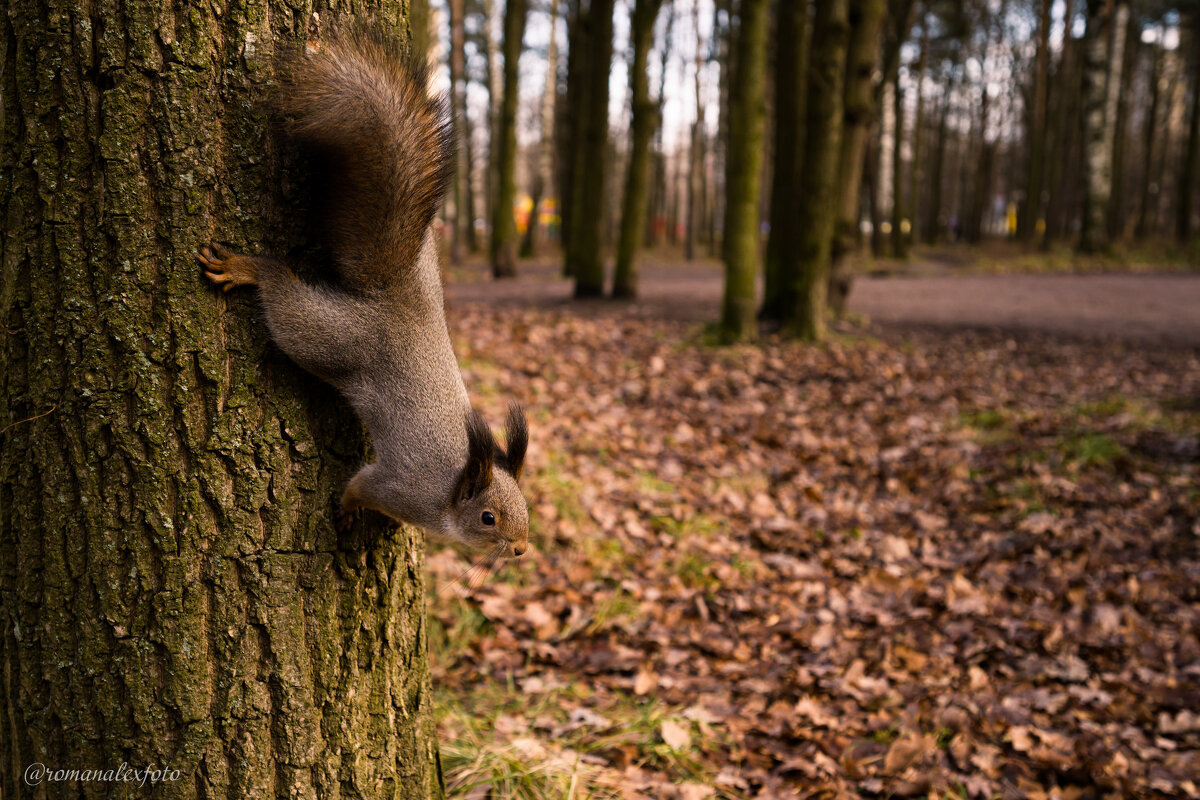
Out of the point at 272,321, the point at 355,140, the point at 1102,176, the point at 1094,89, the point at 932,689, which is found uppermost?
the point at 1094,89

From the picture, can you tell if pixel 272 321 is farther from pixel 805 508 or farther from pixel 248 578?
pixel 805 508

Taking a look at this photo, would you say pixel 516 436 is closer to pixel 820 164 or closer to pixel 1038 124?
pixel 820 164

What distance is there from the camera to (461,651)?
13.1 feet

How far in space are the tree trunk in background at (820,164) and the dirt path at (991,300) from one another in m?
2.04

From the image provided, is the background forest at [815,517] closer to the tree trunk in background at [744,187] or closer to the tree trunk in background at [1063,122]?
the tree trunk in background at [744,187]

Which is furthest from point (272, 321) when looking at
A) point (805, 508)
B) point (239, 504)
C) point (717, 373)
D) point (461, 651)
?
point (717, 373)

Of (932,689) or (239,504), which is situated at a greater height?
(239,504)

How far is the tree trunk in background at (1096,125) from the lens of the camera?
65.7 ft

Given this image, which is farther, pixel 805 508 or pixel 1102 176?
pixel 1102 176

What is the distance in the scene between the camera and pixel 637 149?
1263 cm

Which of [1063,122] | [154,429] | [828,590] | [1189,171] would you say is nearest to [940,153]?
[1063,122]

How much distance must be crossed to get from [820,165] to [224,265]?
9.28 metres

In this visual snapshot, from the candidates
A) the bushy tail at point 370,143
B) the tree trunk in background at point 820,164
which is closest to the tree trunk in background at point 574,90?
the tree trunk in background at point 820,164

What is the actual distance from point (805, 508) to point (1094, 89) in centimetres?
1907
